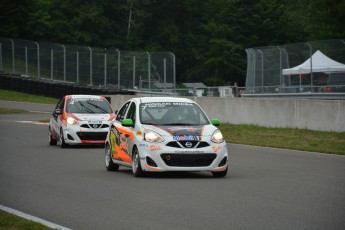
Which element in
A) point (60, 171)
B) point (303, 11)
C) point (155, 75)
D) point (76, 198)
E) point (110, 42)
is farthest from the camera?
point (303, 11)

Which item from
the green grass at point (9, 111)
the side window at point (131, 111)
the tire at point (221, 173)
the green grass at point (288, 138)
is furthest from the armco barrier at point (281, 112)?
the green grass at point (9, 111)

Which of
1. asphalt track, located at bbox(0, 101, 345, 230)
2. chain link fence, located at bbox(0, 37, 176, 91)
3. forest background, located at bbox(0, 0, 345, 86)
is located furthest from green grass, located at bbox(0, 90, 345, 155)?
forest background, located at bbox(0, 0, 345, 86)

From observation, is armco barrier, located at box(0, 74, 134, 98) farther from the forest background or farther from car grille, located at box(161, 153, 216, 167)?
car grille, located at box(161, 153, 216, 167)

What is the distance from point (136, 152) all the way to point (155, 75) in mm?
32204

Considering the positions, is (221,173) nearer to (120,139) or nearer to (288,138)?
(120,139)

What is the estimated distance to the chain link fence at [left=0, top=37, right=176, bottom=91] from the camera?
4775cm

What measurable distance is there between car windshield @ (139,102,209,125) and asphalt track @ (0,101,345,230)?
3.06ft

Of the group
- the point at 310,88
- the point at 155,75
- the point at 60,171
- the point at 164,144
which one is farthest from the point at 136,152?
the point at 155,75

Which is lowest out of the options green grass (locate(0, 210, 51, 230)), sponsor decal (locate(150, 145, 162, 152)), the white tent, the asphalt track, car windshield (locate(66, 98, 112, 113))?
the asphalt track

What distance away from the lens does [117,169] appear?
1736cm

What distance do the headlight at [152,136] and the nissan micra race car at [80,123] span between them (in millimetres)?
9081

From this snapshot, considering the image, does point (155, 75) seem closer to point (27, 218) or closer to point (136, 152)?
point (136, 152)

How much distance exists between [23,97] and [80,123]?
35482 millimetres

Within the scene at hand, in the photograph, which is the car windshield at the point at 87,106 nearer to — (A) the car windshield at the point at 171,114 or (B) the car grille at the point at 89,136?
(B) the car grille at the point at 89,136
